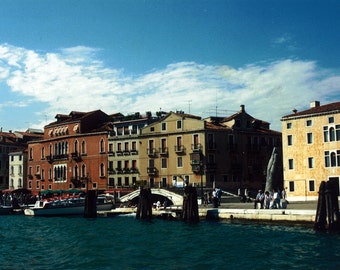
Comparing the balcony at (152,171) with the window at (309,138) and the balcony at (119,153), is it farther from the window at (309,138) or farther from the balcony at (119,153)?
the window at (309,138)

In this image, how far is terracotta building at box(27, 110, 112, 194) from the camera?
6744cm

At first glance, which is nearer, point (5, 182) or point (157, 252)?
point (157, 252)

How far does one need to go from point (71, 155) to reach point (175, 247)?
47.7 metres

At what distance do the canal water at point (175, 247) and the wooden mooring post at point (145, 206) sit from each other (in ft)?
19.0

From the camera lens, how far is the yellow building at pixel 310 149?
151 feet

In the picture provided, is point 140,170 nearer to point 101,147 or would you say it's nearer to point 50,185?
point 101,147

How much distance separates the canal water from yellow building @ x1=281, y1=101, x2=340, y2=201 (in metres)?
15.0

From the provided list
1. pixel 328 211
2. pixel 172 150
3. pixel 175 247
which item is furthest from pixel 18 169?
pixel 328 211

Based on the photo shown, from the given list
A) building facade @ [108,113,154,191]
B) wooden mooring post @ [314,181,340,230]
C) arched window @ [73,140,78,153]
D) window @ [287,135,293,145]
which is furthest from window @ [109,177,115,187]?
wooden mooring post @ [314,181,340,230]

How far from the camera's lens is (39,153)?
255ft

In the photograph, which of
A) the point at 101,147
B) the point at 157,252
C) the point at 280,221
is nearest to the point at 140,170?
the point at 101,147

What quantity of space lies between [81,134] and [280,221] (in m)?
42.1

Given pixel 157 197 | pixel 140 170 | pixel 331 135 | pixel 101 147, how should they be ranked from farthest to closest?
pixel 101 147 → pixel 140 170 → pixel 157 197 → pixel 331 135

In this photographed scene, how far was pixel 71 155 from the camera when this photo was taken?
233ft
